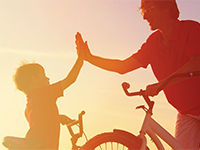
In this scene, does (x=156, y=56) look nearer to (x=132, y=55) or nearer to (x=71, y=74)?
(x=132, y=55)

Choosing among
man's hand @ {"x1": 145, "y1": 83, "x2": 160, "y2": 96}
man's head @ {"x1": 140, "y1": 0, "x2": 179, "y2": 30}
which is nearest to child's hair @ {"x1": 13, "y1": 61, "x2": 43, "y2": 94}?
man's head @ {"x1": 140, "y1": 0, "x2": 179, "y2": 30}

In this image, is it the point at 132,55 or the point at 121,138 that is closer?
the point at 121,138

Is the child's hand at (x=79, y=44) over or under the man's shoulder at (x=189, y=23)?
over

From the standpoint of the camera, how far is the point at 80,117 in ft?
13.9

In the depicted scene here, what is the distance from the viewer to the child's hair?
5438 millimetres

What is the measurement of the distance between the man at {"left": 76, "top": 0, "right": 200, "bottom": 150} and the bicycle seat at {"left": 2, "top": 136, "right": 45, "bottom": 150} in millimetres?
1858

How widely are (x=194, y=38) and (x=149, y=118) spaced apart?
43.5 inches

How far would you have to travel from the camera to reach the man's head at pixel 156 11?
4191mm

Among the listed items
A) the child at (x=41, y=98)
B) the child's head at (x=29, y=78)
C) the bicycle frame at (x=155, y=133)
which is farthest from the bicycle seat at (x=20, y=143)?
the bicycle frame at (x=155, y=133)

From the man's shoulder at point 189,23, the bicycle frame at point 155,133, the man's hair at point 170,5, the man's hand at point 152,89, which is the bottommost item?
the bicycle frame at point 155,133

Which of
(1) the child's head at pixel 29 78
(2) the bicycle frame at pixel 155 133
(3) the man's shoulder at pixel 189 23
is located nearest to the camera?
(2) the bicycle frame at pixel 155 133

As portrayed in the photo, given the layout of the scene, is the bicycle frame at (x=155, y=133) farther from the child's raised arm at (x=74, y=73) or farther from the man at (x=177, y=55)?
the child's raised arm at (x=74, y=73)

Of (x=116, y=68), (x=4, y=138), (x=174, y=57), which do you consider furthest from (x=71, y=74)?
(x=174, y=57)

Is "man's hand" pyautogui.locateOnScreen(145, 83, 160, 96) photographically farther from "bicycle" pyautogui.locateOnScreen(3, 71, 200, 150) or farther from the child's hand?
the child's hand
